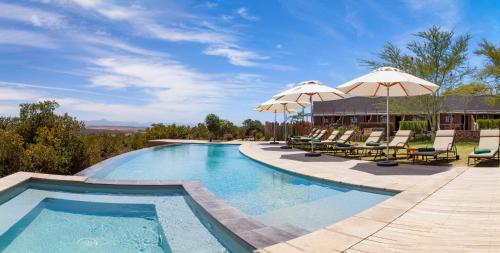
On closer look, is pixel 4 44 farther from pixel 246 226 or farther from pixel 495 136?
pixel 495 136

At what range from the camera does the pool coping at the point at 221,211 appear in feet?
12.3

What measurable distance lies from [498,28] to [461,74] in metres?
3.08

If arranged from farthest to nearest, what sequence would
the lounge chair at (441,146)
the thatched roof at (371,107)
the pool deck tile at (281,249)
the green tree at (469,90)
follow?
the thatched roof at (371,107), the green tree at (469,90), the lounge chair at (441,146), the pool deck tile at (281,249)

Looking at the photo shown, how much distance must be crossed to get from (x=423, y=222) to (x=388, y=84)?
584 centimetres

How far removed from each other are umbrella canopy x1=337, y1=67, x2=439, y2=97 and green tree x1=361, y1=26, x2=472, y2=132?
1141 centimetres

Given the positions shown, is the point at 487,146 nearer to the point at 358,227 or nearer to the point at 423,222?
the point at 423,222

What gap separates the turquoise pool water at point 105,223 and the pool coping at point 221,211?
0.12 m

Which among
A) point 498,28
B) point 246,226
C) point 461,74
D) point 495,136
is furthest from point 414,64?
point 246,226

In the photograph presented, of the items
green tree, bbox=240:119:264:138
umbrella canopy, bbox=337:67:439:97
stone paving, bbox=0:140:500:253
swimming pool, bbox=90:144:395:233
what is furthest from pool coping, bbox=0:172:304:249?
green tree, bbox=240:119:264:138

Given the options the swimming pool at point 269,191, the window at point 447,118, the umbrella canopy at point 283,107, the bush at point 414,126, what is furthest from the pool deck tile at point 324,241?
the window at point 447,118

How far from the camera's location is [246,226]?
4.19 metres

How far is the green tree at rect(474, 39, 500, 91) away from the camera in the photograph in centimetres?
1950

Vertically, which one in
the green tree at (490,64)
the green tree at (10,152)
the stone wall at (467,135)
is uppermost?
the green tree at (490,64)

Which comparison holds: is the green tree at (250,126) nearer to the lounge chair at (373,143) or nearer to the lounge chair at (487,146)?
the lounge chair at (373,143)
